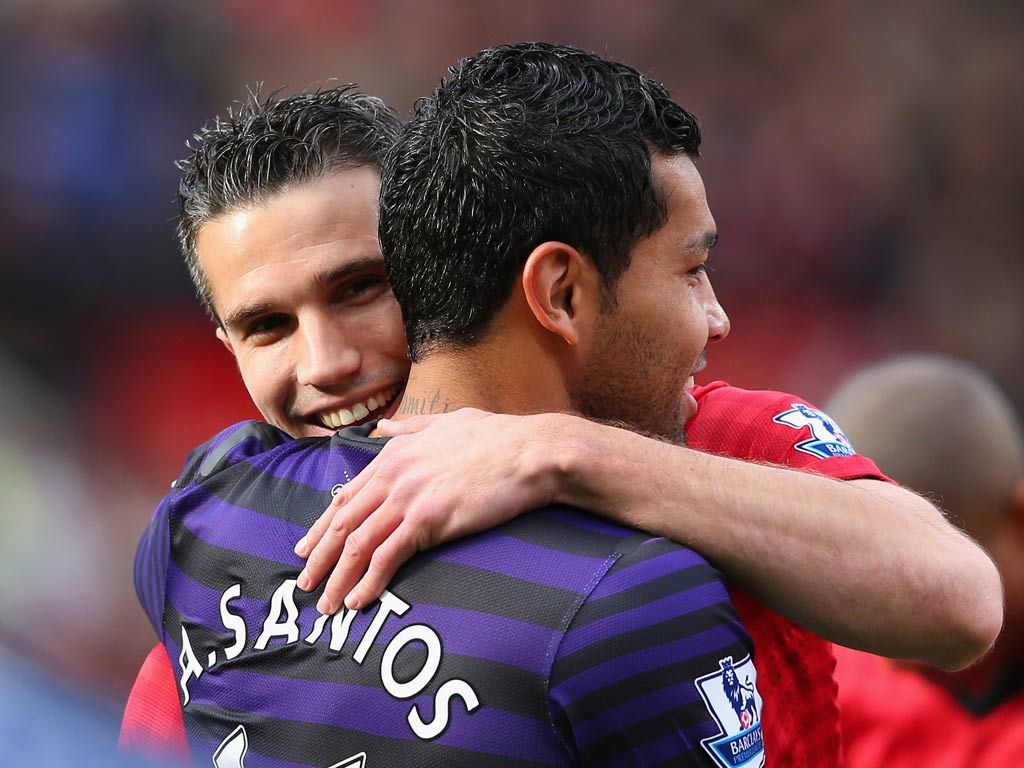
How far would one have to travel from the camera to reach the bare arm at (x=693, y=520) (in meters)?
1.54

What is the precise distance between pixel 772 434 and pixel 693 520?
554mm

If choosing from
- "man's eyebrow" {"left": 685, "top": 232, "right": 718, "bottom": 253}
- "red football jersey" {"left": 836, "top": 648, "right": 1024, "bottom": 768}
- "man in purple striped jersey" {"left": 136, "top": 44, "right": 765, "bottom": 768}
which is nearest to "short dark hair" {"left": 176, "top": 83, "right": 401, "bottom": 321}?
"man in purple striped jersey" {"left": 136, "top": 44, "right": 765, "bottom": 768}

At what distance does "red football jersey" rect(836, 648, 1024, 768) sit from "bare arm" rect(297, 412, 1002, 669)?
6.33ft

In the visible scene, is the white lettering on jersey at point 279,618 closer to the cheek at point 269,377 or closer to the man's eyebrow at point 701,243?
the cheek at point 269,377

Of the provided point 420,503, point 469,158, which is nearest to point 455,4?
point 469,158

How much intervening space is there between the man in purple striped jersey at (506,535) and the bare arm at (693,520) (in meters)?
0.05

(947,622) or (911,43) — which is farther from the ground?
(911,43)

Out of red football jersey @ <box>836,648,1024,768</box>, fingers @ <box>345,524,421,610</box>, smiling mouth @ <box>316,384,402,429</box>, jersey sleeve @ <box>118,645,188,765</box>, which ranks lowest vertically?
red football jersey @ <box>836,648,1024,768</box>

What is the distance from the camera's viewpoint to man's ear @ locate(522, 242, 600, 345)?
68.9 inches

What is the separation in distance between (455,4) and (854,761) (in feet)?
17.4

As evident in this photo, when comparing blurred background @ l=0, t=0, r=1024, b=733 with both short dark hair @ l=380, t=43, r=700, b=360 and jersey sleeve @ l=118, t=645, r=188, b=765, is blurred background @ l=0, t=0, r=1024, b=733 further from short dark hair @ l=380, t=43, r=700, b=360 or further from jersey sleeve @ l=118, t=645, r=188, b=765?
short dark hair @ l=380, t=43, r=700, b=360

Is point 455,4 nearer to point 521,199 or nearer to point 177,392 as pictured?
point 177,392

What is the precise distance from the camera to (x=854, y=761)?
346 cm

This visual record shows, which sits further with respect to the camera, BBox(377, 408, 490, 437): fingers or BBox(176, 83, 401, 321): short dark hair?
BBox(176, 83, 401, 321): short dark hair
